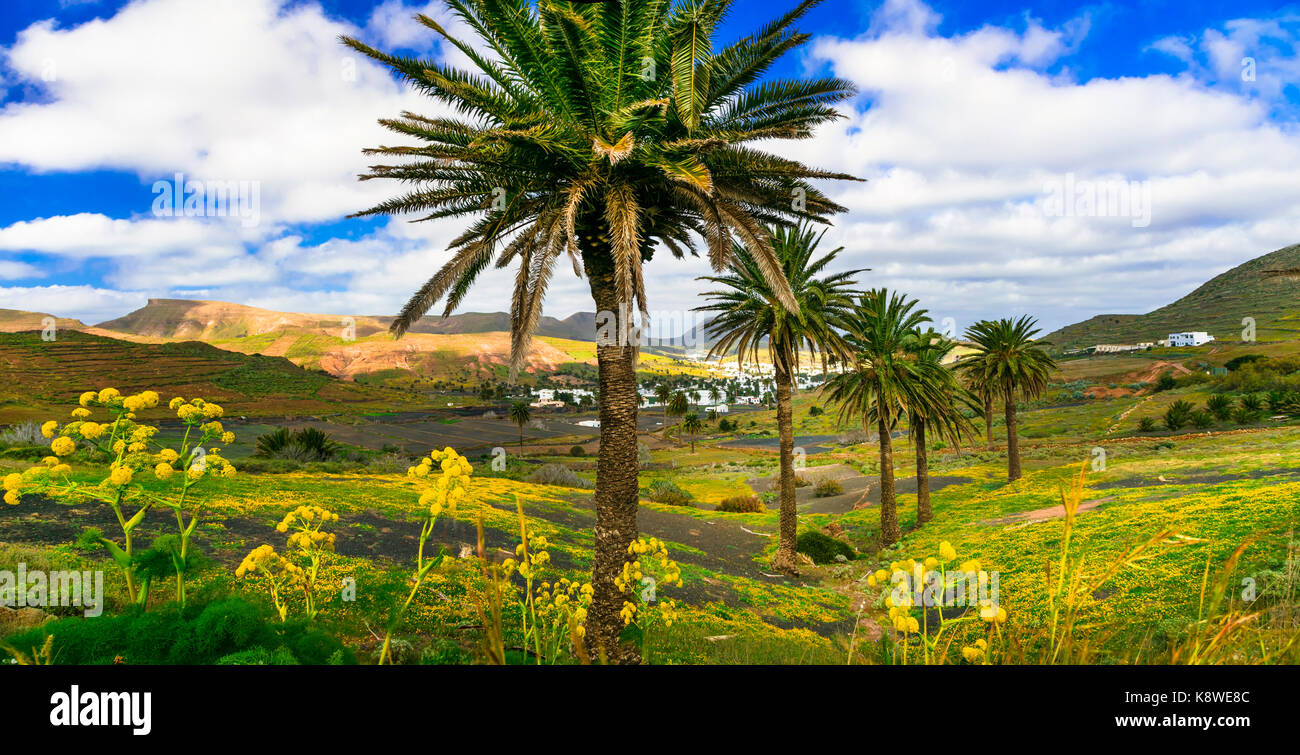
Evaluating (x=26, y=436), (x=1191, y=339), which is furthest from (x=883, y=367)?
(x=1191, y=339)

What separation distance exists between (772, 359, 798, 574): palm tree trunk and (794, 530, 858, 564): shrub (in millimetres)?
2973

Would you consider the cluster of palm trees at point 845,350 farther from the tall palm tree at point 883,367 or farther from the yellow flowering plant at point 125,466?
the yellow flowering plant at point 125,466

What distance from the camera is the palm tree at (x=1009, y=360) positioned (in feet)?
112

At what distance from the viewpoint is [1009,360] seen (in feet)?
112

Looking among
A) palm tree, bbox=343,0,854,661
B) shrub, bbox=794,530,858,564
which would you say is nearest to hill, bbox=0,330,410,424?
palm tree, bbox=343,0,854,661

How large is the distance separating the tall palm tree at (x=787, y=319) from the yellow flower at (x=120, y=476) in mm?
19686

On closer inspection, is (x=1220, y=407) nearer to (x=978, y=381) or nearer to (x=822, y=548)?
(x=978, y=381)

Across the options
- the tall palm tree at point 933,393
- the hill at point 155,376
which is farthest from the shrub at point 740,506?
the hill at point 155,376

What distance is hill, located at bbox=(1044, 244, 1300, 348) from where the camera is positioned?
128 meters

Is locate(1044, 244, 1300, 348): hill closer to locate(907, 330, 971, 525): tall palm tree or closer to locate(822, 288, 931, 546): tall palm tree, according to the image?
locate(907, 330, 971, 525): tall palm tree
